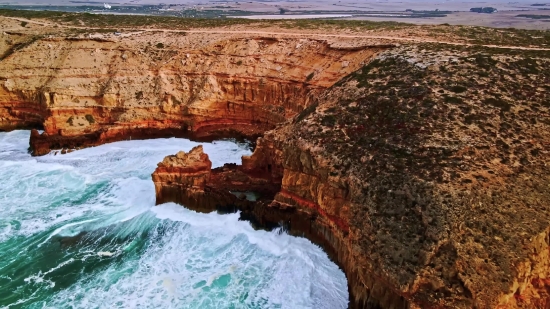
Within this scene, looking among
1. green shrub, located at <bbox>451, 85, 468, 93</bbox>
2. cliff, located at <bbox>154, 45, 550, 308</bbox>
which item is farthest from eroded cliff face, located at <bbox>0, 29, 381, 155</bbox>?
green shrub, located at <bbox>451, 85, 468, 93</bbox>

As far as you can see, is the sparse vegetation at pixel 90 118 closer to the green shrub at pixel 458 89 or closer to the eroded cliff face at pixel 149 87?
the eroded cliff face at pixel 149 87

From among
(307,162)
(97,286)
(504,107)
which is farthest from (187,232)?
(504,107)

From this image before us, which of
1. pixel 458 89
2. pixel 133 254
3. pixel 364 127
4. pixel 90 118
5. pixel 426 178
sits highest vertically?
pixel 458 89

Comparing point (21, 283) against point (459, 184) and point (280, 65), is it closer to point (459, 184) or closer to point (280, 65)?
point (459, 184)

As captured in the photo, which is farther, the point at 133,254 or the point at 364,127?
the point at 133,254

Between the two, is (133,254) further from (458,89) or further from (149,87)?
(458,89)

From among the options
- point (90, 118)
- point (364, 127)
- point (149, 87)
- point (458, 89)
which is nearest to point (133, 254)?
point (364, 127)
